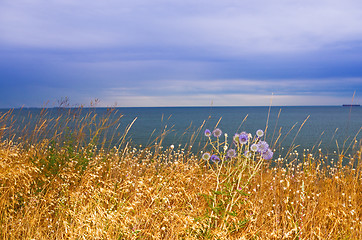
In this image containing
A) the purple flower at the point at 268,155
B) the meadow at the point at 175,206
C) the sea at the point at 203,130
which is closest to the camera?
the meadow at the point at 175,206

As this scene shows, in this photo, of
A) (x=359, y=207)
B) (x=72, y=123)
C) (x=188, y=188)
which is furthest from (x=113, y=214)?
(x=72, y=123)

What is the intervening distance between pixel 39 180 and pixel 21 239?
1.02 metres

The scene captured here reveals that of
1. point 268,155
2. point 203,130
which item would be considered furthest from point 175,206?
point 203,130

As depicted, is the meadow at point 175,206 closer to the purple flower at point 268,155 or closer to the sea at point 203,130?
the purple flower at point 268,155

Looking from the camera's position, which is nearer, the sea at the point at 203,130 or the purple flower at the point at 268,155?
the purple flower at the point at 268,155

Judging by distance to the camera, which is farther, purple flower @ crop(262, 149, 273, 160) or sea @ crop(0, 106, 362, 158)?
sea @ crop(0, 106, 362, 158)

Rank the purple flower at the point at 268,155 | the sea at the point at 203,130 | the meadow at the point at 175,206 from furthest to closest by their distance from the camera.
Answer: the sea at the point at 203,130, the purple flower at the point at 268,155, the meadow at the point at 175,206

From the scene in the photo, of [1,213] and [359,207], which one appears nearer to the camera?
[1,213]

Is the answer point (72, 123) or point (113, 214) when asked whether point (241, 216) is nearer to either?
point (113, 214)

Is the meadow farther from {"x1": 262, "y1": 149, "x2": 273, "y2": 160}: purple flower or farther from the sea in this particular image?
the sea

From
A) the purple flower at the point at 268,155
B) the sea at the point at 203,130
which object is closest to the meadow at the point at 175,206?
the purple flower at the point at 268,155

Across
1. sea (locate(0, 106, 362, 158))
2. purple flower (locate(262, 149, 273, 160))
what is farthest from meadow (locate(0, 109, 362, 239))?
sea (locate(0, 106, 362, 158))

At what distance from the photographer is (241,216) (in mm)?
3334

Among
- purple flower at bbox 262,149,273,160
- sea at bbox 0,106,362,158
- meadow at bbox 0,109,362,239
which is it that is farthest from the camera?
sea at bbox 0,106,362,158
